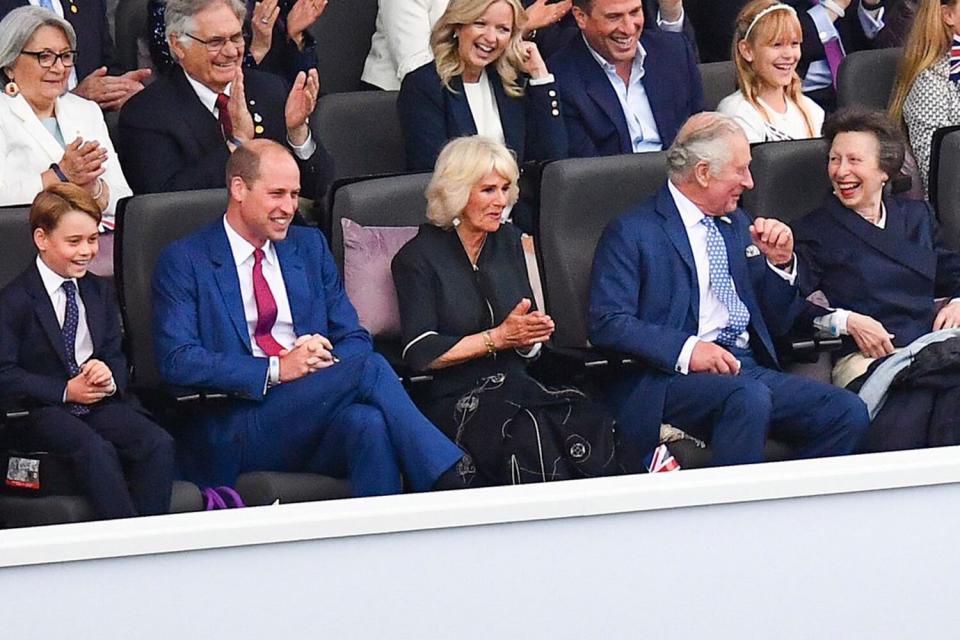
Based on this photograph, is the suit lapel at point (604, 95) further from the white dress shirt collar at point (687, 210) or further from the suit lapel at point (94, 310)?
the suit lapel at point (94, 310)

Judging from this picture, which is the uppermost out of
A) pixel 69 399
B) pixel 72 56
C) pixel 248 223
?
pixel 72 56

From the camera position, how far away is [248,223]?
3676 mm

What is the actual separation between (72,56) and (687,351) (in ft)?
4.64

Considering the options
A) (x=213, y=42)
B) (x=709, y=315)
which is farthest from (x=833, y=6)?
(x=213, y=42)

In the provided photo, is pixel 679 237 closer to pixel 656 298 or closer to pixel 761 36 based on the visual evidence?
pixel 656 298

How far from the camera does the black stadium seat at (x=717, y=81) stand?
4.79 metres

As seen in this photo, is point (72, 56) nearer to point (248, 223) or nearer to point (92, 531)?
point (248, 223)

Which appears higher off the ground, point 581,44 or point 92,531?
point 581,44

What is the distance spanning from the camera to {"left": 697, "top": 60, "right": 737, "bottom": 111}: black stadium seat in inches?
189

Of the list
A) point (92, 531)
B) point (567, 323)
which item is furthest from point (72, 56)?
point (92, 531)

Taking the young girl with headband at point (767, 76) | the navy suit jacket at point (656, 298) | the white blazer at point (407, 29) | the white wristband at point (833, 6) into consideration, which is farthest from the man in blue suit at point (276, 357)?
the white wristband at point (833, 6)

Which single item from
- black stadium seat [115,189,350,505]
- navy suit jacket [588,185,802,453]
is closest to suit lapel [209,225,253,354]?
black stadium seat [115,189,350,505]

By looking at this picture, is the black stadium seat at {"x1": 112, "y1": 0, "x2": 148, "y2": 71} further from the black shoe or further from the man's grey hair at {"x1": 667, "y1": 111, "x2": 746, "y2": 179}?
the black shoe

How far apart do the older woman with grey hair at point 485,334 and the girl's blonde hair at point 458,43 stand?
19.8 inches
